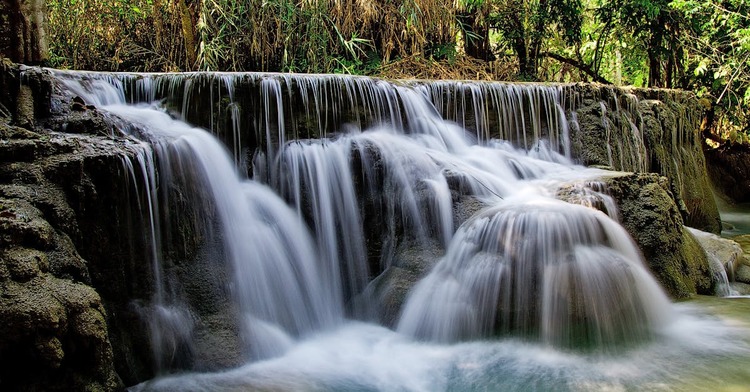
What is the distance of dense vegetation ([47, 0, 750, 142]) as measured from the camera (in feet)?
27.2

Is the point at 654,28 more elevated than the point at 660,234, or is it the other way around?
the point at 654,28

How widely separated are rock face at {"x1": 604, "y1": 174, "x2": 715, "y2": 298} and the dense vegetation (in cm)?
471

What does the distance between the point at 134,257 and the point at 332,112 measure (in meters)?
2.69

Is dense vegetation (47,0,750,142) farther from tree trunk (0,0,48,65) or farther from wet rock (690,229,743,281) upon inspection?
wet rock (690,229,743,281)

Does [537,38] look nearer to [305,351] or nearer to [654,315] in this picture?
[654,315]

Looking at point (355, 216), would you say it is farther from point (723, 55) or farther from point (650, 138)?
point (723, 55)

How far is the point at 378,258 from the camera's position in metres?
4.90

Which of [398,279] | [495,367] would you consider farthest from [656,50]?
[495,367]

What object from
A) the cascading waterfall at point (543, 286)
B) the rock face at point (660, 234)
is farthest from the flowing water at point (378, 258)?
the rock face at point (660, 234)

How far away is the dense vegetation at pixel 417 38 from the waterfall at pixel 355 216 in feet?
9.94

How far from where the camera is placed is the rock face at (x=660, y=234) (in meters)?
4.68

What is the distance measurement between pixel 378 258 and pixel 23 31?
353cm

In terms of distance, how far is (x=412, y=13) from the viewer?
8.42 meters

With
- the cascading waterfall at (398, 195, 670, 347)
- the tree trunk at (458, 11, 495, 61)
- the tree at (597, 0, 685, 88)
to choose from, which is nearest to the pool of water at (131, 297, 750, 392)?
the cascading waterfall at (398, 195, 670, 347)
